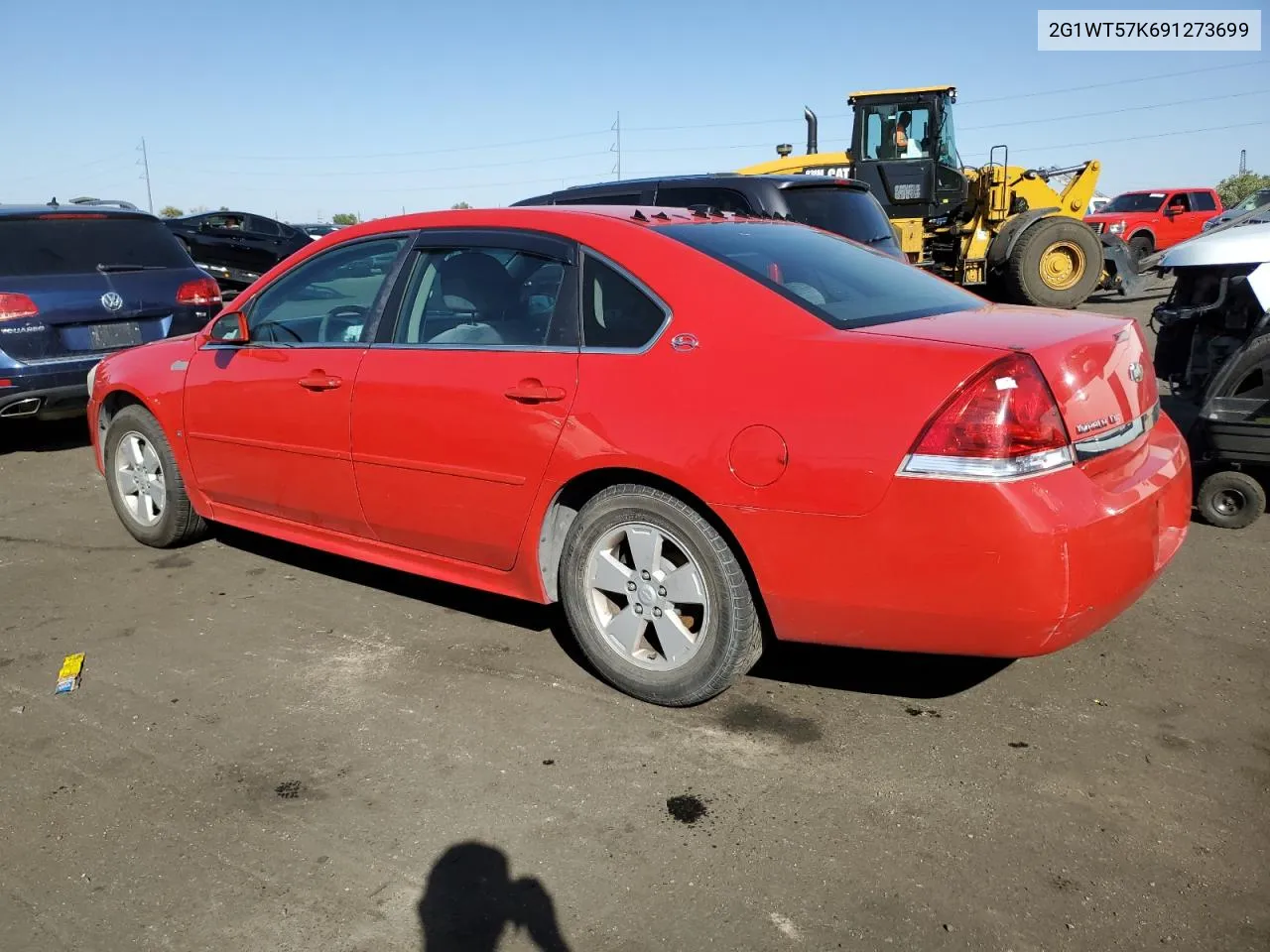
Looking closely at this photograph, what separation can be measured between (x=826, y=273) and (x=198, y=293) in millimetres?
5794

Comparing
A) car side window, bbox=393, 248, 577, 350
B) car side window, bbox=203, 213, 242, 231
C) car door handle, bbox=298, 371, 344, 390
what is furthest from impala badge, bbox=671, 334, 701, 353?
car side window, bbox=203, 213, 242, 231

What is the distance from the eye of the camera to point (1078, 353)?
292cm

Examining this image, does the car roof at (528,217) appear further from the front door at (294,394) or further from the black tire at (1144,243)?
the black tire at (1144,243)

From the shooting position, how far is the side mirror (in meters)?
4.47

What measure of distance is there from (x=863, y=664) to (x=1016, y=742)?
2.27ft

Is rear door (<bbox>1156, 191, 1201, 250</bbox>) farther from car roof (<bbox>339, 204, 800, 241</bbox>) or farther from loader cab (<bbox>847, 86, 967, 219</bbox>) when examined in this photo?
car roof (<bbox>339, 204, 800, 241</bbox>)

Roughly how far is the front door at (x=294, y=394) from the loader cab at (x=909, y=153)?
12.2m

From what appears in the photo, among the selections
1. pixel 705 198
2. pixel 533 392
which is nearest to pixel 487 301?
pixel 533 392

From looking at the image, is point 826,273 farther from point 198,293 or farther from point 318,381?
point 198,293

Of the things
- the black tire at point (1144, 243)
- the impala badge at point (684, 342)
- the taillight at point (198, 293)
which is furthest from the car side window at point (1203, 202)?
the impala badge at point (684, 342)

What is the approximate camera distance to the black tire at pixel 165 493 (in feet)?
16.3

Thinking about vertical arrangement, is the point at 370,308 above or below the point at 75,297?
below

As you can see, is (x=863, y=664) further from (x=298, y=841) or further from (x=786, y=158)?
(x=786, y=158)

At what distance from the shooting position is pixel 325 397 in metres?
4.06
